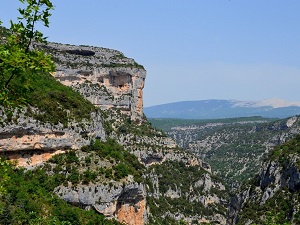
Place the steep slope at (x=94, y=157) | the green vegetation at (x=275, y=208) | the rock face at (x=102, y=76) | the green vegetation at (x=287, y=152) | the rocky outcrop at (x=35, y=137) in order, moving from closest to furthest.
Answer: the rocky outcrop at (x=35, y=137) < the green vegetation at (x=275, y=208) < the steep slope at (x=94, y=157) < the green vegetation at (x=287, y=152) < the rock face at (x=102, y=76)

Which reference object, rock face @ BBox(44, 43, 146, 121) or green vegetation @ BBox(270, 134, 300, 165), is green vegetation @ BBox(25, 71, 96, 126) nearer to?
green vegetation @ BBox(270, 134, 300, 165)

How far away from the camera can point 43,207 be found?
38.1 meters

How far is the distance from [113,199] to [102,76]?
60143 millimetres

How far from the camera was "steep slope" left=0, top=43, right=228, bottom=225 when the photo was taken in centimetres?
4325

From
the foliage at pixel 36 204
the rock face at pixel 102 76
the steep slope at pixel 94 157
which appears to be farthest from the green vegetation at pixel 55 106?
the rock face at pixel 102 76

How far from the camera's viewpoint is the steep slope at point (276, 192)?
43116 mm

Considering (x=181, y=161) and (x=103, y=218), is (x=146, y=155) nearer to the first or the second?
(x=181, y=161)

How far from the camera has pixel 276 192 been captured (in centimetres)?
4831

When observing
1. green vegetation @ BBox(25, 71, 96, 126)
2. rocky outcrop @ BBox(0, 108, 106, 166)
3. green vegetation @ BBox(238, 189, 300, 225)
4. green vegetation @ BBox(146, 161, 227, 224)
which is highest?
green vegetation @ BBox(25, 71, 96, 126)

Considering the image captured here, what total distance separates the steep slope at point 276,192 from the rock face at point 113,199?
12.9m

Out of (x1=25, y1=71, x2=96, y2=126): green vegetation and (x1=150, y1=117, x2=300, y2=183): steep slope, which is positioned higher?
(x1=25, y1=71, x2=96, y2=126): green vegetation

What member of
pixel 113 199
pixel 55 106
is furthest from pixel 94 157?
pixel 55 106

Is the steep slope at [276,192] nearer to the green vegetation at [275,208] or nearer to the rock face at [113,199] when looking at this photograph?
the green vegetation at [275,208]

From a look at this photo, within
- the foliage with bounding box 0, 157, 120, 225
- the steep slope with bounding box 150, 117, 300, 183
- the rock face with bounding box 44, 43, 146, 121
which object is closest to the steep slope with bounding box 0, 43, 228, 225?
the rock face with bounding box 44, 43, 146, 121
